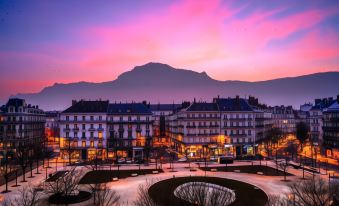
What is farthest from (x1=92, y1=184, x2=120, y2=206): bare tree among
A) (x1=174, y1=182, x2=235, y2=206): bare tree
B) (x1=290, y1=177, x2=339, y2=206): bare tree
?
(x1=290, y1=177, x2=339, y2=206): bare tree

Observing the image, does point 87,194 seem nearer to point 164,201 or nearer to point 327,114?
point 164,201

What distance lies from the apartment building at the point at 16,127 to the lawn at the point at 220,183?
5349cm

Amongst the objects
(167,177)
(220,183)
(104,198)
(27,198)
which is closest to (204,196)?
(104,198)

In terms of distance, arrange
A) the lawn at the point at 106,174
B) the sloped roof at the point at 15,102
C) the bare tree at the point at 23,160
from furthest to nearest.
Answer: the sloped roof at the point at 15,102, the bare tree at the point at 23,160, the lawn at the point at 106,174

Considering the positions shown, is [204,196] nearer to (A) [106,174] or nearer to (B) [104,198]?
(B) [104,198]

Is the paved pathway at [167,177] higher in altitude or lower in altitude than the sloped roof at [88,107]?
lower

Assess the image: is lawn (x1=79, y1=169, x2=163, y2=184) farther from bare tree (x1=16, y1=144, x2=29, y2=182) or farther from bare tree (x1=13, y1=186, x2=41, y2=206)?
A: bare tree (x1=16, y1=144, x2=29, y2=182)

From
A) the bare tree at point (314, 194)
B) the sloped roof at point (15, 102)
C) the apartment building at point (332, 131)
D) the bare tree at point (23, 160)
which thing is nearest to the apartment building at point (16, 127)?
the sloped roof at point (15, 102)

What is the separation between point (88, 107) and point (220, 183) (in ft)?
178

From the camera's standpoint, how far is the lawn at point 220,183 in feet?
128

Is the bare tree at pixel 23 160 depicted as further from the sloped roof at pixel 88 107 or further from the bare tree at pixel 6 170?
the sloped roof at pixel 88 107

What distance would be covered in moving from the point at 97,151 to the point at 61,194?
4514 centimetres

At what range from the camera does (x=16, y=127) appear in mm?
93750

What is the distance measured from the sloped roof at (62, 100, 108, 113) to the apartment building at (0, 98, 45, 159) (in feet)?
51.8
